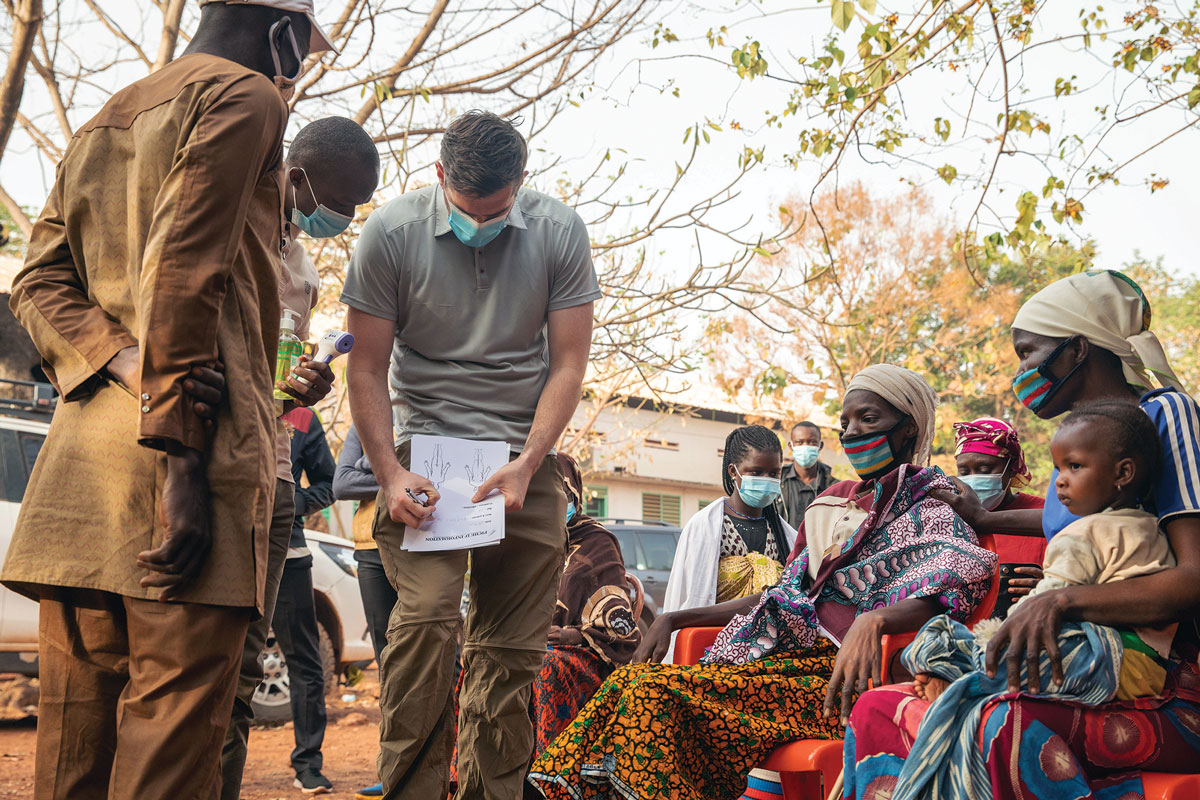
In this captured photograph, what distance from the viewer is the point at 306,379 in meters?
2.91

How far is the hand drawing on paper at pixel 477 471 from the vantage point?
312 centimetres

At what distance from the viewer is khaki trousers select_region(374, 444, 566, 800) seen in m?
2.96

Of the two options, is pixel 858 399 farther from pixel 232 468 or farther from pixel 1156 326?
pixel 1156 326

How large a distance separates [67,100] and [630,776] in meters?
7.57

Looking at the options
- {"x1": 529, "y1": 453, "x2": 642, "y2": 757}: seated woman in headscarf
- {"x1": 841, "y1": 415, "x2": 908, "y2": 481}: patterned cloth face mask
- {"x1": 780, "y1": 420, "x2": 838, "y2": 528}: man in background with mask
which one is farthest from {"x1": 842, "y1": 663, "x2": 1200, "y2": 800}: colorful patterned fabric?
{"x1": 780, "y1": 420, "x2": 838, "y2": 528}: man in background with mask

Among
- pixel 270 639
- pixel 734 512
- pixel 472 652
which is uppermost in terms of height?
pixel 734 512

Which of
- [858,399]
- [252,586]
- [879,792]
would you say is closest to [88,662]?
[252,586]

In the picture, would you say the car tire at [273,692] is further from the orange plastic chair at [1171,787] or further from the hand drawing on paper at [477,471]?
the orange plastic chair at [1171,787]

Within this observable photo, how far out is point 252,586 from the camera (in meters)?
2.04

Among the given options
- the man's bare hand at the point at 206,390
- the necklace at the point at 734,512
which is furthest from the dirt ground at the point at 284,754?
the man's bare hand at the point at 206,390

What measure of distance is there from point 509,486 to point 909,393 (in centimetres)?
148

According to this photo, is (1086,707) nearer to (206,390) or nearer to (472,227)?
(206,390)

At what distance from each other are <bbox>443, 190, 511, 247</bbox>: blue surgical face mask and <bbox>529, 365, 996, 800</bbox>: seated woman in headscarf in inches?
54.4

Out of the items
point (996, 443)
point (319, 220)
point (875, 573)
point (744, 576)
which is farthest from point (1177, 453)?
point (744, 576)
